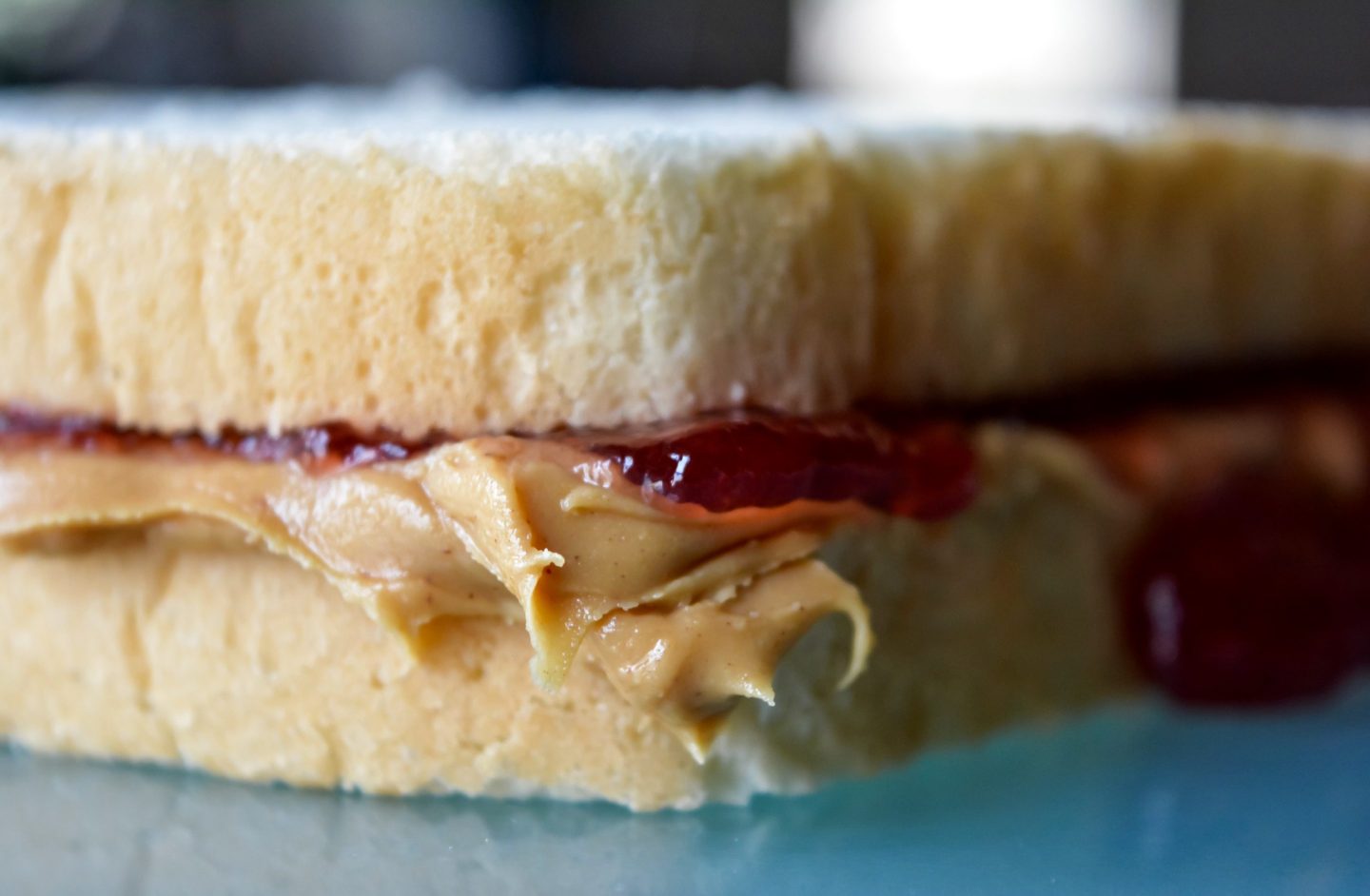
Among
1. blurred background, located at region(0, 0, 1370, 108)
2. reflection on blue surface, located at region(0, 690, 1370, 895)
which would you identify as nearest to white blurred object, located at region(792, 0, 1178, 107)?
blurred background, located at region(0, 0, 1370, 108)

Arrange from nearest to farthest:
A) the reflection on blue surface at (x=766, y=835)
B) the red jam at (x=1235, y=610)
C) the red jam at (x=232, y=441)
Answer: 1. the reflection on blue surface at (x=766, y=835)
2. the red jam at (x=232, y=441)
3. the red jam at (x=1235, y=610)

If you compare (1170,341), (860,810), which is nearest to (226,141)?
(860,810)

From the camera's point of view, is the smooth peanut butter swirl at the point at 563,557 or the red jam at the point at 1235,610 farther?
the red jam at the point at 1235,610

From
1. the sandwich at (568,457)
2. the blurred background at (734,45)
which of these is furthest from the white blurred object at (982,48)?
the sandwich at (568,457)

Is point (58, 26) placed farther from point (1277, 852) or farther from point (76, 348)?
point (1277, 852)

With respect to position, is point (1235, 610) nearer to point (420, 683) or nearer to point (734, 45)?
point (420, 683)

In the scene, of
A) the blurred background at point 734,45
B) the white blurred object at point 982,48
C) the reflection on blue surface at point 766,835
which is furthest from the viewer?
the white blurred object at point 982,48

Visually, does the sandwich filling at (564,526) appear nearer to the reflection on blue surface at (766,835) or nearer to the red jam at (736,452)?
the red jam at (736,452)

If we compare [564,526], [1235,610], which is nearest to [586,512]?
[564,526]
